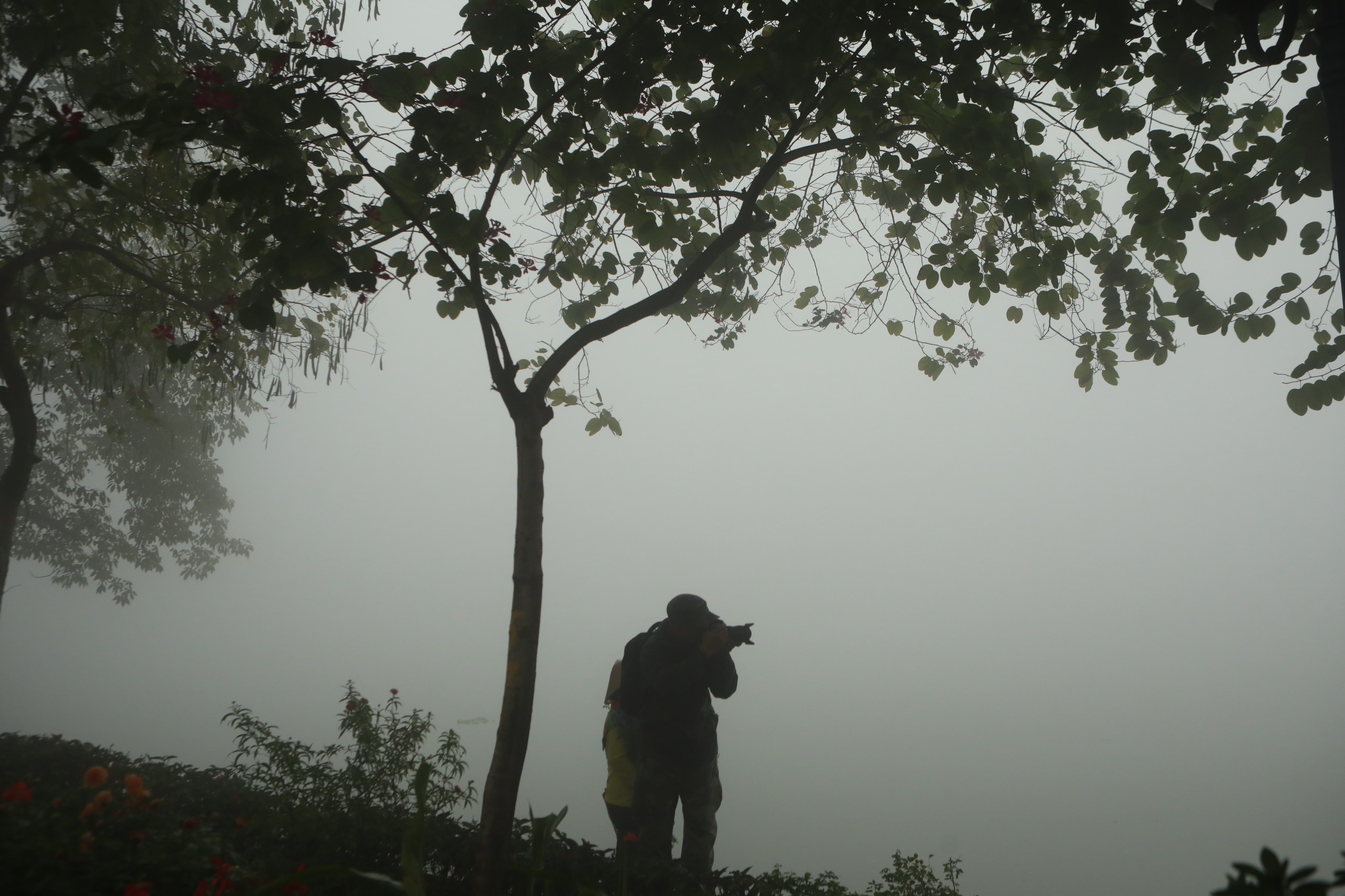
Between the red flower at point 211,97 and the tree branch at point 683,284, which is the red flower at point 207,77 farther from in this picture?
the tree branch at point 683,284

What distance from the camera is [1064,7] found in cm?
306

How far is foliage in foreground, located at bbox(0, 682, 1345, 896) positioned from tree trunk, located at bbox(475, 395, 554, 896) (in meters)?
0.19

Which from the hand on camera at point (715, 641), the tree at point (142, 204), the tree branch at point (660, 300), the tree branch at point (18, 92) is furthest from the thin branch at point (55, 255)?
the hand on camera at point (715, 641)

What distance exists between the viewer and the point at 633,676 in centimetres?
379

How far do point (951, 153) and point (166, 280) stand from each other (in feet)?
16.3

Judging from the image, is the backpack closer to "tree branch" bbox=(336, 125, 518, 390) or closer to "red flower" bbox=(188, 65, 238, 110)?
"tree branch" bbox=(336, 125, 518, 390)

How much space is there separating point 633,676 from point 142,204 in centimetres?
410

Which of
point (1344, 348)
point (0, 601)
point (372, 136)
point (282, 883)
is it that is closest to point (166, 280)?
point (0, 601)

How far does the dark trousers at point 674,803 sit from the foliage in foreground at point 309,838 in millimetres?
368

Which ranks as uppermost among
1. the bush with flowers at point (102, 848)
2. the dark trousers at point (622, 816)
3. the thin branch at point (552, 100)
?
the thin branch at point (552, 100)

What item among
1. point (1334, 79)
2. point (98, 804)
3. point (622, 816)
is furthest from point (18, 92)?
point (1334, 79)

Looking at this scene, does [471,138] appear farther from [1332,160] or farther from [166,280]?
[166,280]

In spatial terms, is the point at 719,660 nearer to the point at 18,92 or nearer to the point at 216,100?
the point at 216,100

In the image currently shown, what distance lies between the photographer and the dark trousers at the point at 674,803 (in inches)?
145
